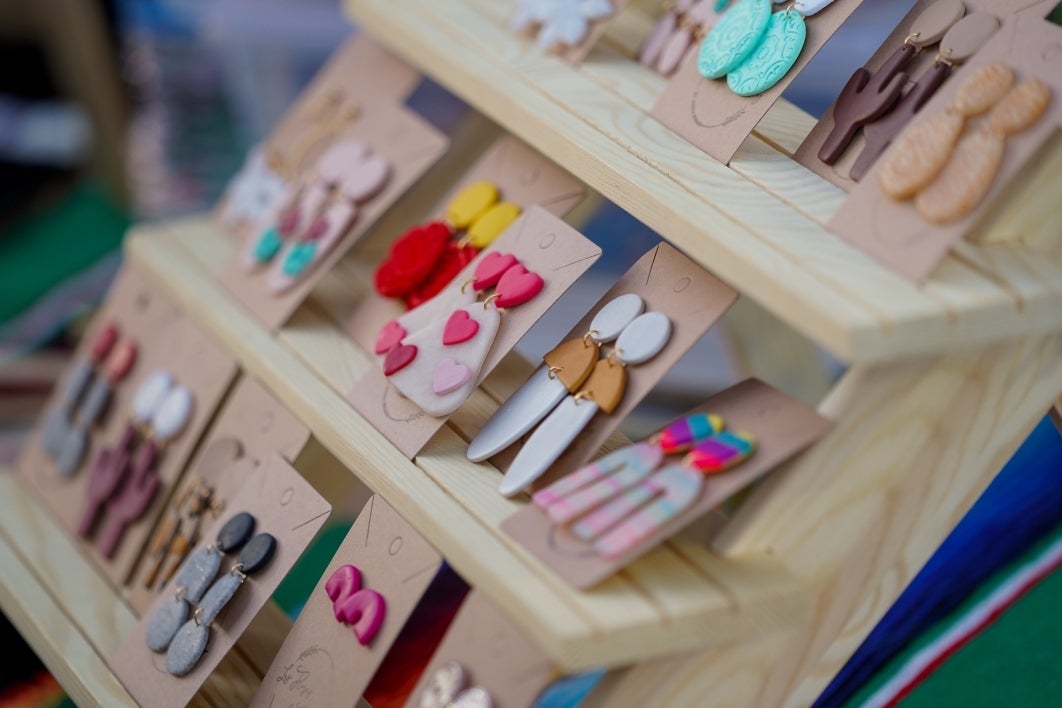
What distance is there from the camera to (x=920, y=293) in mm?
712

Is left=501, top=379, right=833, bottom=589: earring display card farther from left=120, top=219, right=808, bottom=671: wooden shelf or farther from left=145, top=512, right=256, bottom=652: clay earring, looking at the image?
left=145, top=512, right=256, bottom=652: clay earring

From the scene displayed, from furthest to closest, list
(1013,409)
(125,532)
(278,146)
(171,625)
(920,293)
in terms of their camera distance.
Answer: (278,146) < (125,532) < (171,625) < (1013,409) < (920,293)

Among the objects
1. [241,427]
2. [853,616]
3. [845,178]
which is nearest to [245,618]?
[241,427]

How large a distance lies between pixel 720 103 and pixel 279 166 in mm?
540

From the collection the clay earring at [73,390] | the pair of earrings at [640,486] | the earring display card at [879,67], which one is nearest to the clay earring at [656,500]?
the pair of earrings at [640,486]

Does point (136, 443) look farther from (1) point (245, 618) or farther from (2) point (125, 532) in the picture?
(1) point (245, 618)

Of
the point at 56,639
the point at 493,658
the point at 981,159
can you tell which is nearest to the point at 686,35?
the point at 981,159

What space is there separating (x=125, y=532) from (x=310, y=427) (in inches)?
11.2

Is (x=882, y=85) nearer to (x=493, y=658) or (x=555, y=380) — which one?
(x=555, y=380)

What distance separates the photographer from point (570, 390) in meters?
0.86

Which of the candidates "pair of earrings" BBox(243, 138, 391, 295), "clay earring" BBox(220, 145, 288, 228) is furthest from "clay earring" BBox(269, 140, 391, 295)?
"clay earring" BBox(220, 145, 288, 228)

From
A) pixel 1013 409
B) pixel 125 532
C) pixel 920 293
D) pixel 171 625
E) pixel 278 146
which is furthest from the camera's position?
pixel 278 146

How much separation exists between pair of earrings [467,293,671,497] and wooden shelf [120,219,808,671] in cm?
3

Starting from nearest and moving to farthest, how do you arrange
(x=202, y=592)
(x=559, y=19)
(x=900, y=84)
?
(x=900, y=84) → (x=202, y=592) → (x=559, y=19)
